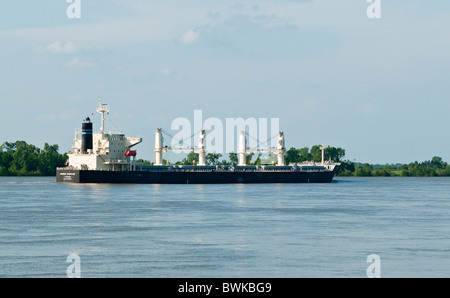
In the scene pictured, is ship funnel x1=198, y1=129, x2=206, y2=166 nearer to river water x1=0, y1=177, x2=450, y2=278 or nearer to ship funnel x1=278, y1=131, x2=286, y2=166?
ship funnel x1=278, y1=131, x2=286, y2=166

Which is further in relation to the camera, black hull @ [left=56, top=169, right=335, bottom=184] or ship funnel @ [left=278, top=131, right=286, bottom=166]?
ship funnel @ [left=278, top=131, right=286, bottom=166]

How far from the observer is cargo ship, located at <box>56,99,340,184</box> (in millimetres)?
105312

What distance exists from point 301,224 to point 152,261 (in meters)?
16.1

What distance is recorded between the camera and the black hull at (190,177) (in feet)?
343

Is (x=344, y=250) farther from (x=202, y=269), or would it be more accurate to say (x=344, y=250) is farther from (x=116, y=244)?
(x=116, y=244)

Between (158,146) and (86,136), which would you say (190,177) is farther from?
(86,136)

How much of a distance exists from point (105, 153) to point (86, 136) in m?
4.03

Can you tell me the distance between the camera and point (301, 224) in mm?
41344

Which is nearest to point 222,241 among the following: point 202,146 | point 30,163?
point 202,146

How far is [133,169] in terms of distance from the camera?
11050 cm

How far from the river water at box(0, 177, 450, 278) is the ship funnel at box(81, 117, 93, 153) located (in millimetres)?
51887

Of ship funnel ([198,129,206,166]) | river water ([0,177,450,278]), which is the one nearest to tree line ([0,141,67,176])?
ship funnel ([198,129,206,166])

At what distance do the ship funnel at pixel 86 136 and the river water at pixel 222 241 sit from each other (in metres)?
51.9
